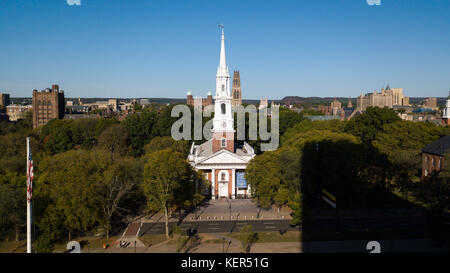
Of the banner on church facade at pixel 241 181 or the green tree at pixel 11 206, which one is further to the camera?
the banner on church facade at pixel 241 181

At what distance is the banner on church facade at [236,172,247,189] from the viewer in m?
47.7

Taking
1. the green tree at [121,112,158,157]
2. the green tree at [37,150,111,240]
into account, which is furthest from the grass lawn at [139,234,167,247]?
the green tree at [121,112,158,157]

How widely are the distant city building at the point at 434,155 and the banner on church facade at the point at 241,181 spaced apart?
24730 millimetres

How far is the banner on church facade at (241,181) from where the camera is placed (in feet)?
157

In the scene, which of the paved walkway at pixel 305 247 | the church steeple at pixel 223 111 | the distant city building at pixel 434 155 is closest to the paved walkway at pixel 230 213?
the paved walkway at pixel 305 247

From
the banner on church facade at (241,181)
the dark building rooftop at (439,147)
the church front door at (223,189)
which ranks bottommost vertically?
the church front door at (223,189)

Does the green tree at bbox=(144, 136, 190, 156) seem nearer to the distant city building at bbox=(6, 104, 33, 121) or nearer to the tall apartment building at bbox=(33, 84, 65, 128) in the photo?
the tall apartment building at bbox=(33, 84, 65, 128)

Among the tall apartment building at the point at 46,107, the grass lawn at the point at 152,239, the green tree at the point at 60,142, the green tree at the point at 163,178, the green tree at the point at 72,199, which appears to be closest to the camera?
the green tree at the point at 72,199

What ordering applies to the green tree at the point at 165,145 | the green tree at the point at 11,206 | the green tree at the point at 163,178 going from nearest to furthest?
the green tree at the point at 11,206 → the green tree at the point at 163,178 → the green tree at the point at 165,145

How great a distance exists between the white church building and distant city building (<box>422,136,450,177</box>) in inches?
998

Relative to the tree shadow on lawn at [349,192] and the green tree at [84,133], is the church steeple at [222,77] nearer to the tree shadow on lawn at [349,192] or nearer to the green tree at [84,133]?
the tree shadow on lawn at [349,192]

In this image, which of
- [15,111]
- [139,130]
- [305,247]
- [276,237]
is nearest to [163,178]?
[276,237]
